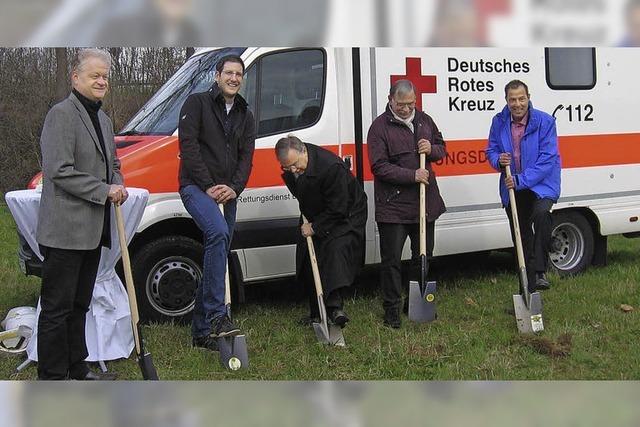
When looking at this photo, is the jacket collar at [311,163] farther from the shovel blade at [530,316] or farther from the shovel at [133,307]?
the shovel blade at [530,316]

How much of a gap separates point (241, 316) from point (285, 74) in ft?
6.31

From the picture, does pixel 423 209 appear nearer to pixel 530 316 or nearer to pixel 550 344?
pixel 530 316

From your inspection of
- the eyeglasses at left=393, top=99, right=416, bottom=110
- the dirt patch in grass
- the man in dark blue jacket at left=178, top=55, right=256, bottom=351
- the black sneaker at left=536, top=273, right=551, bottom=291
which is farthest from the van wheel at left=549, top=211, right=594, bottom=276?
the man in dark blue jacket at left=178, top=55, right=256, bottom=351

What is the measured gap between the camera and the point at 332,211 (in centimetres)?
494

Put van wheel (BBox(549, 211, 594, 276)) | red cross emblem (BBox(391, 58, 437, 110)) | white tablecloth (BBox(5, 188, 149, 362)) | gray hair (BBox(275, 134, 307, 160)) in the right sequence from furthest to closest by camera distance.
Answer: van wheel (BBox(549, 211, 594, 276)), red cross emblem (BBox(391, 58, 437, 110)), gray hair (BBox(275, 134, 307, 160)), white tablecloth (BBox(5, 188, 149, 362))

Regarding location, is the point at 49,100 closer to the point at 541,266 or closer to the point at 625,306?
the point at 541,266

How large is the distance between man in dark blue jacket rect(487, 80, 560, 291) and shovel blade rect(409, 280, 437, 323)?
864 millimetres

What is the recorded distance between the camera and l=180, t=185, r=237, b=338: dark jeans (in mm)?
4426

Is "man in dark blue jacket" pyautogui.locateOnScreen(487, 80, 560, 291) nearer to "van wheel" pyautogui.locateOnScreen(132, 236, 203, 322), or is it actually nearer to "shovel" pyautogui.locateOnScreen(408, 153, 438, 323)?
"shovel" pyautogui.locateOnScreen(408, 153, 438, 323)

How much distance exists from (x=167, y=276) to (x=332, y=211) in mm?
1340

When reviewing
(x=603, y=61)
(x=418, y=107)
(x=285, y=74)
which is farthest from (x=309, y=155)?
(x=603, y=61)

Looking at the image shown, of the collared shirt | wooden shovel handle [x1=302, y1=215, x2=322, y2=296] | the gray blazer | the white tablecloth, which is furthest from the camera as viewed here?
the collared shirt

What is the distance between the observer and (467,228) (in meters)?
6.21

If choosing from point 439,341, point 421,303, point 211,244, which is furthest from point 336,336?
point 211,244
